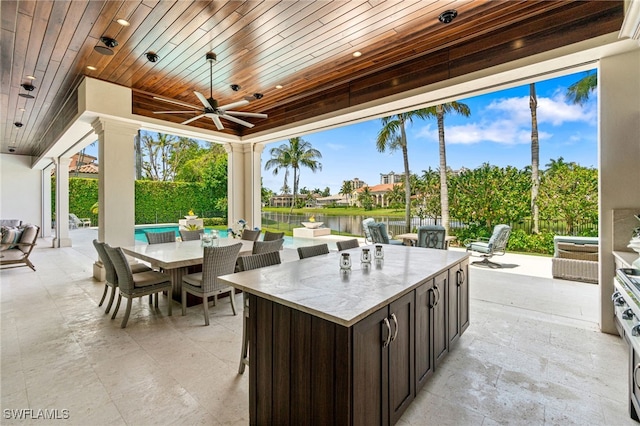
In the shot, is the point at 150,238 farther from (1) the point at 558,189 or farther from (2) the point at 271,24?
(1) the point at 558,189

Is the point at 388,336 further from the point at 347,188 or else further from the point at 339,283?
the point at 347,188

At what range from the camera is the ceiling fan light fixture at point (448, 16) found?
3.00 metres

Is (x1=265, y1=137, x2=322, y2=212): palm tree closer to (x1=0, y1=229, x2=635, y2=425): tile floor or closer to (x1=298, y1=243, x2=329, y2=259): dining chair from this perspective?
(x1=0, y1=229, x2=635, y2=425): tile floor

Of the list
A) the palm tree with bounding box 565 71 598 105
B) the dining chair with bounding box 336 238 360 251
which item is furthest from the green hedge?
the palm tree with bounding box 565 71 598 105

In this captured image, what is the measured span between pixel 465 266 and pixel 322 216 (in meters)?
9.27

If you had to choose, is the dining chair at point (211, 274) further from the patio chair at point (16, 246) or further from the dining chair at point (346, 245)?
the patio chair at point (16, 246)

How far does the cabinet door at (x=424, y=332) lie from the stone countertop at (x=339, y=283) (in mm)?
108

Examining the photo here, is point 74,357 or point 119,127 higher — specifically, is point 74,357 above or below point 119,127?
below

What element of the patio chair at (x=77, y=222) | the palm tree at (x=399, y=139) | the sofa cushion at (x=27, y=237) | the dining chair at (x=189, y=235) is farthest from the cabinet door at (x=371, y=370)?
the patio chair at (x=77, y=222)

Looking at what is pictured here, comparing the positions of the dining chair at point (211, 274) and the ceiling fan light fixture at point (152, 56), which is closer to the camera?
the dining chair at point (211, 274)

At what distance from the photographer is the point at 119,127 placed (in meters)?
5.02

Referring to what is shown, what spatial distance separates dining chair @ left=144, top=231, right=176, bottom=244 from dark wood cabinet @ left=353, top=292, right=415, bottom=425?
14.0ft

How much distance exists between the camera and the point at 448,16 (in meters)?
3.04

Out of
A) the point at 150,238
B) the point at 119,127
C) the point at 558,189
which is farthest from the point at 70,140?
the point at 558,189
